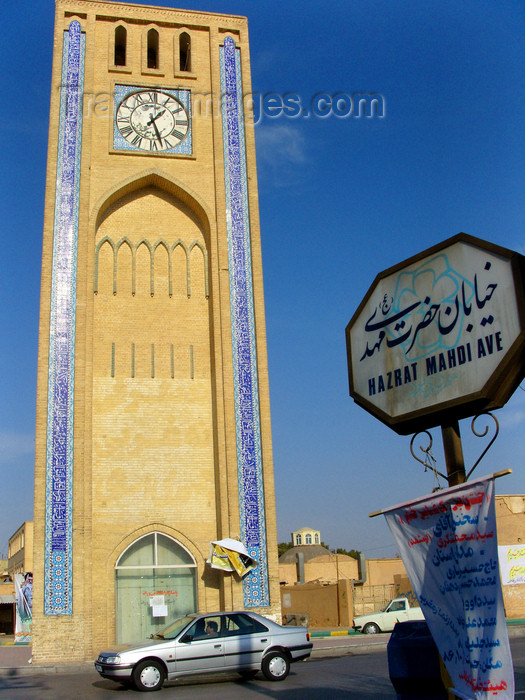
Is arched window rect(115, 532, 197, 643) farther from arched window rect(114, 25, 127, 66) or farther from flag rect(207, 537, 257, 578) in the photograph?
Result: arched window rect(114, 25, 127, 66)

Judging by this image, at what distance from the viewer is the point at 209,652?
1048 cm

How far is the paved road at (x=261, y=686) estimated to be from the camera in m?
8.84

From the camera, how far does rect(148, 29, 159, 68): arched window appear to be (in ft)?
68.1

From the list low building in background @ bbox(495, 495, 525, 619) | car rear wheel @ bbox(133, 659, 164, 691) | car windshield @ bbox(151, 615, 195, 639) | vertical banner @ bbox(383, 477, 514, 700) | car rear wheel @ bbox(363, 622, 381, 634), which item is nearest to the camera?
vertical banner @ bbox(383, 477, 514, 700)

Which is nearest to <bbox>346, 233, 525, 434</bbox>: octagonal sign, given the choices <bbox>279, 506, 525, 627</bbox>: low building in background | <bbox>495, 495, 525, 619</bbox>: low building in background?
<bbox>279, 506, 525, 627</bbox>: low building in background

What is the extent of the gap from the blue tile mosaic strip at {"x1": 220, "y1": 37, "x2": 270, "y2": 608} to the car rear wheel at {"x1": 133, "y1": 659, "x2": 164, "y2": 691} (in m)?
5.77

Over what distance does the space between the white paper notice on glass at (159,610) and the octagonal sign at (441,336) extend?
11.6 m

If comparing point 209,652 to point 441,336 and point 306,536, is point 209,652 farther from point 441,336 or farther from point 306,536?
point 306,536

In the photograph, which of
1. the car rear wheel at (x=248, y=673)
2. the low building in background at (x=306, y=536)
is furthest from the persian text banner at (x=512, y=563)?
the low building in background at (x=306, y=536)

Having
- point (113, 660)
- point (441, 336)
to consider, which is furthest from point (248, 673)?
point (441, 336)

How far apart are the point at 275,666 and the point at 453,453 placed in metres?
7.24

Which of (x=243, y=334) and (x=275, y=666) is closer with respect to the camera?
(x=275, y=666)

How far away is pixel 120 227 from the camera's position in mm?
18500

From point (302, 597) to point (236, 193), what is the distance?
15.8 m
